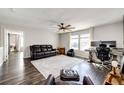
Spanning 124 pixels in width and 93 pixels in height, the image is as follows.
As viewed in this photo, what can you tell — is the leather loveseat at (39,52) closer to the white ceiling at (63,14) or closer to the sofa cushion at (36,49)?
the sofa cushion at (36,49)

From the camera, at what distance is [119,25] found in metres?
4.81

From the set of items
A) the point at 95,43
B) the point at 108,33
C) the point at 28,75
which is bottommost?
the point at 28,75

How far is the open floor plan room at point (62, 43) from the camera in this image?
3.10 metres

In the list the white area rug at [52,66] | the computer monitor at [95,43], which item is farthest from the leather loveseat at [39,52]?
the computer monitor at [95,43]

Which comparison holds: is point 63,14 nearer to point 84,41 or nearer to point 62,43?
point 84,41

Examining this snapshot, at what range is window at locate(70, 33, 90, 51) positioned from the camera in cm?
709

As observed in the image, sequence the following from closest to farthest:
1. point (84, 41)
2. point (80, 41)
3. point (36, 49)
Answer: point (36, 49)
point (84, 41)
point (80, 41)

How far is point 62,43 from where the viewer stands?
30.6 feet

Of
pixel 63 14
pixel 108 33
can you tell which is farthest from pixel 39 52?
pixel 108 33

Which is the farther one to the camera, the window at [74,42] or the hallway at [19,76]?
the window at [74,42]

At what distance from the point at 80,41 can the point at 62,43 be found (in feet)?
7.35

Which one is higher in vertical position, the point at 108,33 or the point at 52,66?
the point at 108,33
